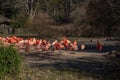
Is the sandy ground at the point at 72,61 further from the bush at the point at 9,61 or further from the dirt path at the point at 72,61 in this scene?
the bush at the point at 9,61

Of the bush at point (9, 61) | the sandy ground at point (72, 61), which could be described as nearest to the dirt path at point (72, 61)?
the sandy ground at point (72, 61)

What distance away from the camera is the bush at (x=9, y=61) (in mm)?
9465

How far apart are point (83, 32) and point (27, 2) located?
23766mm

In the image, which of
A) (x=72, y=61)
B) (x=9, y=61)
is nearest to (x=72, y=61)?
(x=72, y=61)

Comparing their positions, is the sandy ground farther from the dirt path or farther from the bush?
the bush

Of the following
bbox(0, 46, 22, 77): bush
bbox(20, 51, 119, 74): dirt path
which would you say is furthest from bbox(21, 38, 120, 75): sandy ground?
bbox(0, 46, 22, 77): bush

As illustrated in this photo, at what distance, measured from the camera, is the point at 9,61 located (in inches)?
376

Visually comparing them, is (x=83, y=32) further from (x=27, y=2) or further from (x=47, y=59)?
(x=27, y=2)

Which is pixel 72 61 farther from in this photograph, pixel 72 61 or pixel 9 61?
pixel 9 61

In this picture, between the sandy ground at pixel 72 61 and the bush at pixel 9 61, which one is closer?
the bush at pixel 9 61

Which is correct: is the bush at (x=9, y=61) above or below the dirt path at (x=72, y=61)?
above

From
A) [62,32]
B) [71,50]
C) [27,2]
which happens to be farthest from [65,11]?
[71,50]

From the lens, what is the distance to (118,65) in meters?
11.2

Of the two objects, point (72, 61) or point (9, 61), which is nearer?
point (9, 61)
